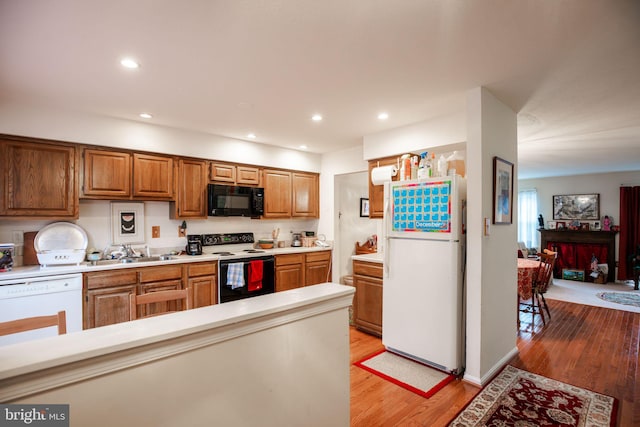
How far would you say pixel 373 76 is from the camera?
2240 mm

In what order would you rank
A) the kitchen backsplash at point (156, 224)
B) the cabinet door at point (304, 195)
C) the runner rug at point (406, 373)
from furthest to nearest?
the cabinet door at point (304, 195) → the kitchen backsplash at point (156, 224) → the runner rug at point (406, 373)

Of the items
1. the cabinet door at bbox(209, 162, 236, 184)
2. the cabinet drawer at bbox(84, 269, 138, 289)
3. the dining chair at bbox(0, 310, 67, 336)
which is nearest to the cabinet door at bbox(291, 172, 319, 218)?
the cabinet door at bbox(209, 162, 236, 184)

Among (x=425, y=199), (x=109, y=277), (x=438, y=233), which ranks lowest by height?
(x=109, y=277)

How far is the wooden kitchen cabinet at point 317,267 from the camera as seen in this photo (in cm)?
461

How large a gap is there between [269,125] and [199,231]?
5.94 ft

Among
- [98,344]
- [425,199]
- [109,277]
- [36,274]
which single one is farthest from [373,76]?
[36,274]

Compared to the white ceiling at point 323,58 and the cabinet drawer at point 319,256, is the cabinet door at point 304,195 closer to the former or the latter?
the cabinet drawer at point 319,256

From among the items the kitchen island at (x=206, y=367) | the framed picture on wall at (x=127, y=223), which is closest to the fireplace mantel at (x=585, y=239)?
the kitchen island at (x=206, y=367)

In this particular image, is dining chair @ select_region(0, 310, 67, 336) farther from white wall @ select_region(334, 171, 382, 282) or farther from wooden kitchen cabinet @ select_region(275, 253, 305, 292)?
white wall @ select_region(334, 171, 382, 282)

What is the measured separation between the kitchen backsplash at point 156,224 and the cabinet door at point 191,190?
247 mm

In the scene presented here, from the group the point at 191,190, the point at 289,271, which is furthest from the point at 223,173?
the point at 289,271

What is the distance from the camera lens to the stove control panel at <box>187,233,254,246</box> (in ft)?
13.3

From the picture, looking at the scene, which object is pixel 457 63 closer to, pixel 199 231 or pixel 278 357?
pixel 278 357

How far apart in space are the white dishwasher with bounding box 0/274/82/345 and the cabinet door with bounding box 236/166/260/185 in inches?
84.8
